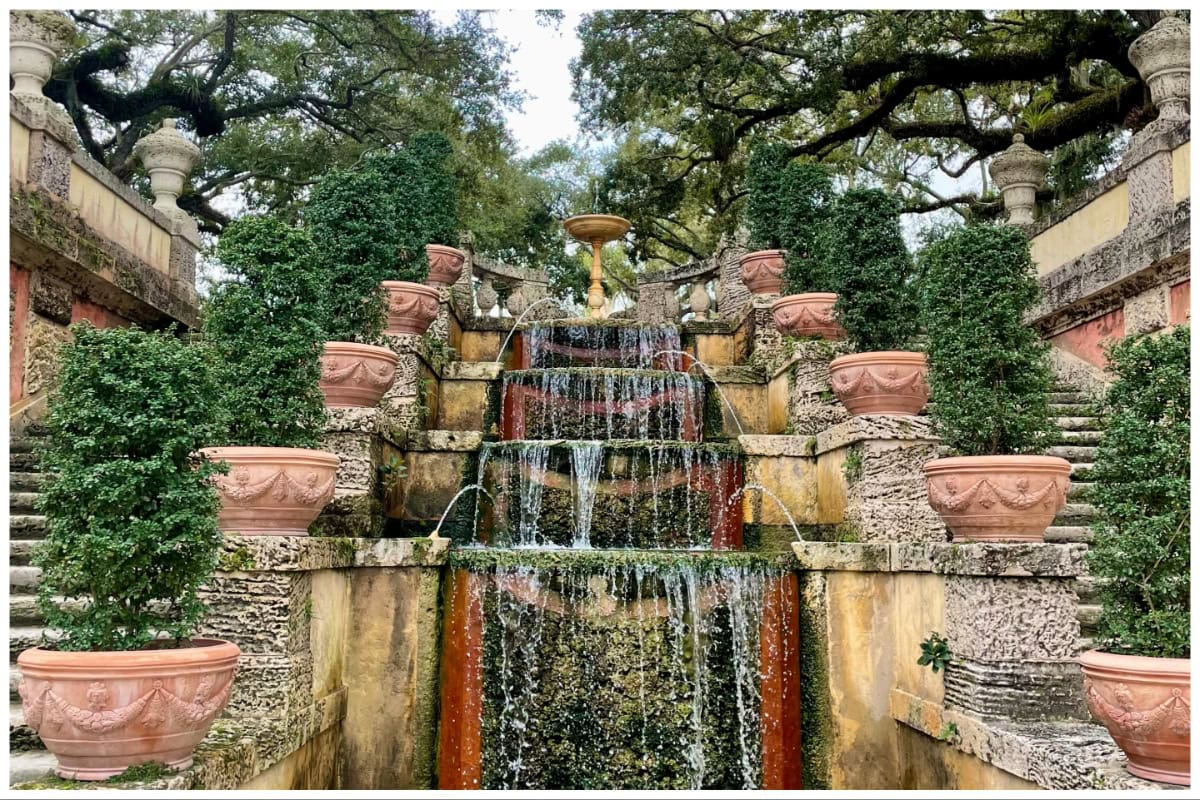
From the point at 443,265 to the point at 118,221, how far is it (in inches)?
129

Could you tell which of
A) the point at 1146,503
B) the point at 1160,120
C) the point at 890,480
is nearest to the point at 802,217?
the point at 1160,120

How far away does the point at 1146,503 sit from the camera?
396 centimetres

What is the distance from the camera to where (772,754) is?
18.3 ft

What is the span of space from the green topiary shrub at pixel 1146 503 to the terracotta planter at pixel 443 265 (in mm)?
7571

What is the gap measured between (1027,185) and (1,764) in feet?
36.4

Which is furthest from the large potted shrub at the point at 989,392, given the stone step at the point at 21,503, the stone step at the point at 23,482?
the stone step at the point at 23,482

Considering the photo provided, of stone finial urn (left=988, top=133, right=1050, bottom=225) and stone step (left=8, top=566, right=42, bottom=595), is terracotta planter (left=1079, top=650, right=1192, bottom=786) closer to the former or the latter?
stone step (left=8, top=566, right=42, bottom=595)

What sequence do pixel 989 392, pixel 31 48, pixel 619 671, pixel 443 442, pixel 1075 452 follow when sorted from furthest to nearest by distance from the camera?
pixel 31 48
pixel 1075 452
pixel 443 442
pixel 619 671
pixel 989 392

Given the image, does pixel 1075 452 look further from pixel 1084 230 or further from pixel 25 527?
pixel 25 527

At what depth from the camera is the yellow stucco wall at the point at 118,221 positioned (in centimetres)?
891

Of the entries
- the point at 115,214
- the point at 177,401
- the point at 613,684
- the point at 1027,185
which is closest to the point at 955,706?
the point at 613,684

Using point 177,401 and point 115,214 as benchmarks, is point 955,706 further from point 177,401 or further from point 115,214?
point 115,214

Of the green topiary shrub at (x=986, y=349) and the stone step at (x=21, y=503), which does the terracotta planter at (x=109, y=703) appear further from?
the green topiary shrub at (x=986, y=349)

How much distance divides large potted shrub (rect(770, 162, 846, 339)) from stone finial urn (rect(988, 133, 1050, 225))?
2360 millimetres
